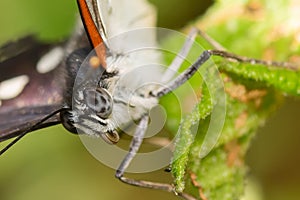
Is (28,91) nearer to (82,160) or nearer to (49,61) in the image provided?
(49,61)

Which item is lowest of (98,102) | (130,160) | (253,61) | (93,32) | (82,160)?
(82,160)

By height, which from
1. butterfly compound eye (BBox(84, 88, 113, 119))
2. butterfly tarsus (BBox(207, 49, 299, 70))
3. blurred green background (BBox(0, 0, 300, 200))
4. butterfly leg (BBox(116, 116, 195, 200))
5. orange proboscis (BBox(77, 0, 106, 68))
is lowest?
blurred green background (BBox(0, 0, 300, 200))

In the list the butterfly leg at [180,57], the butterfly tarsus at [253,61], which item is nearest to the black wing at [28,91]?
the butterfly leg at [180,57]

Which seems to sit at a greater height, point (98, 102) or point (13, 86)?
point (98, 102)

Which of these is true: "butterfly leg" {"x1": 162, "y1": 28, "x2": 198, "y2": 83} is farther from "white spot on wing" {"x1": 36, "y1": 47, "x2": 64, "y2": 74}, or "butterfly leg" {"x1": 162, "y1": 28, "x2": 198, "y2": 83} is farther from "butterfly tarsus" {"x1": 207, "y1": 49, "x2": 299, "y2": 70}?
"white spot on wing" {"x1": 36, "y1": 47, "x2": 64, "y2": 74}

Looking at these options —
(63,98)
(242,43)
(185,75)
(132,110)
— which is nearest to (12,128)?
(63,98)

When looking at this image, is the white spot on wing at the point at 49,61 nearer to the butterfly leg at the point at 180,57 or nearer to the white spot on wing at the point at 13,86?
the white spot on wing at the point at 13,86

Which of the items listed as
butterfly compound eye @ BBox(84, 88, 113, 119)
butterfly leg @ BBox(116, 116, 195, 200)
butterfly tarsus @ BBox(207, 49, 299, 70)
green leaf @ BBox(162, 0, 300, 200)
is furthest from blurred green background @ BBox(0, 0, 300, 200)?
butterfly compound eye @ BBox(84, 88, 113, 119)

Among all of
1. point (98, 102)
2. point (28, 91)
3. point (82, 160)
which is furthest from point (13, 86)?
point (82, 160)
